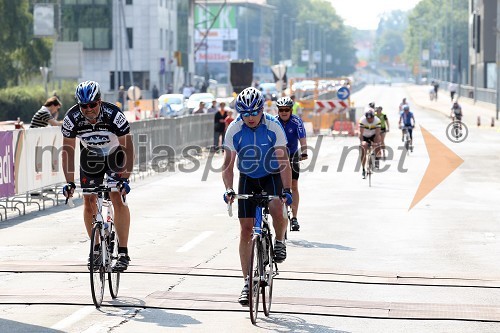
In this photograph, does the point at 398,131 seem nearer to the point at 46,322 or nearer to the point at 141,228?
the point at 141,228

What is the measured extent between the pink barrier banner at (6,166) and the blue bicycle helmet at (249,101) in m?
10.9

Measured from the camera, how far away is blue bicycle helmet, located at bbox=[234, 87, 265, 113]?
10055 mm

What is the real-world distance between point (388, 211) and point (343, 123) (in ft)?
120

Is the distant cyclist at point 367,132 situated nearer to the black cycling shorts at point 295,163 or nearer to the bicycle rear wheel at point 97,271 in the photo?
the black cycling shorts at point 295,163

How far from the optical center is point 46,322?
32.7 feet

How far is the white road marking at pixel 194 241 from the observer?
1535 centimetres

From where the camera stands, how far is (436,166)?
33.5 meters

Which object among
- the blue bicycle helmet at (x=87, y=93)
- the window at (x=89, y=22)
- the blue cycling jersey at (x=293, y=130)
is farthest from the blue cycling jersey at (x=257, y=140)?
the window at (x=89, y=22)

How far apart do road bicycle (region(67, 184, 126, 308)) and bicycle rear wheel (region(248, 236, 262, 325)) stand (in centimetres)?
142

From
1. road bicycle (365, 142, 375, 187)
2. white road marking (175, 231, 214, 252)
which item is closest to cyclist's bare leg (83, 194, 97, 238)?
white road marking (175, 231, 214, 252)

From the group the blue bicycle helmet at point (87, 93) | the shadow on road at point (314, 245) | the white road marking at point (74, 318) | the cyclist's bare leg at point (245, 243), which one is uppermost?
the blue bicycle helmet at point (87, 93)

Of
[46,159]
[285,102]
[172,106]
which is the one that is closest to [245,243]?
[285,102]

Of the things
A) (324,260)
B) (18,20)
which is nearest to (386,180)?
(324,260)

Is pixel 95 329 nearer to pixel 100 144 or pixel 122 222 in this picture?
pixel 122 222
